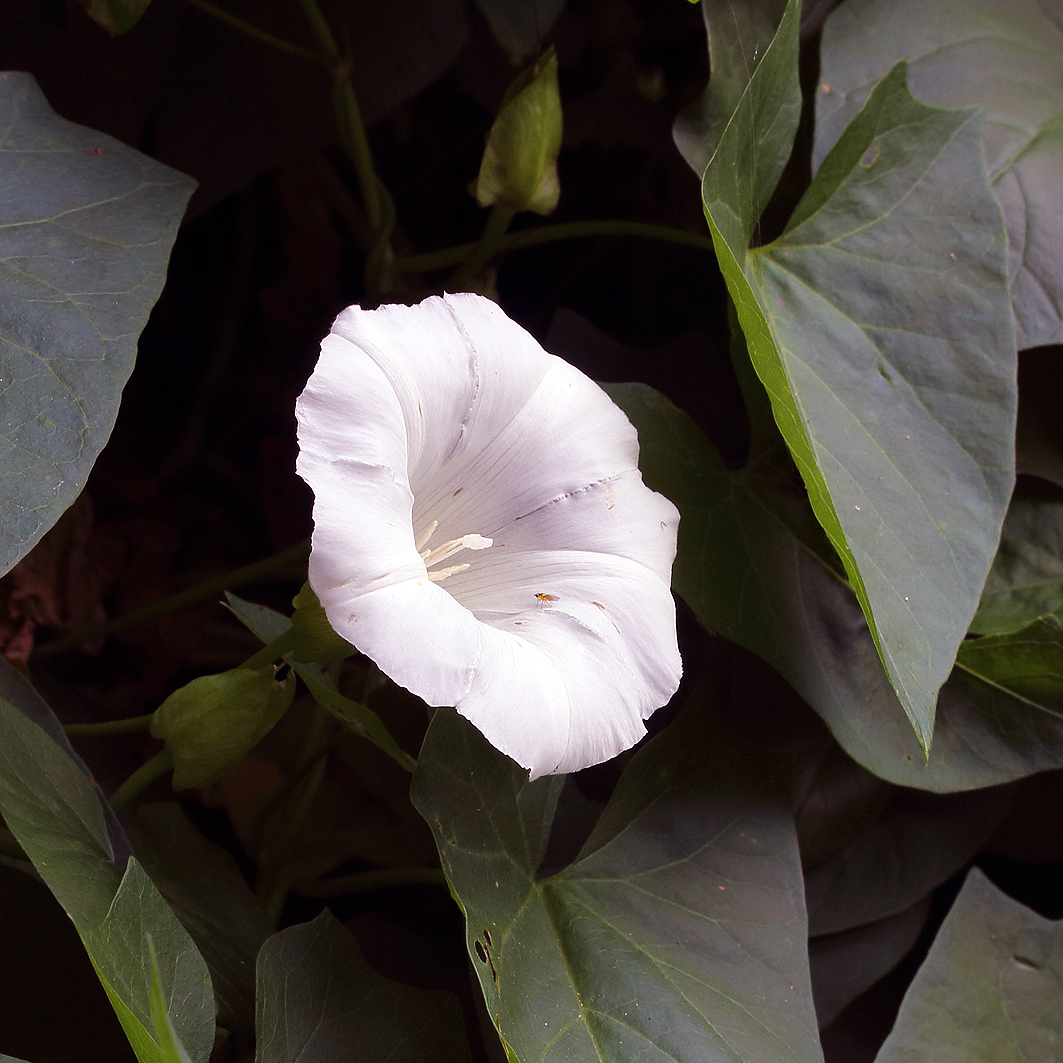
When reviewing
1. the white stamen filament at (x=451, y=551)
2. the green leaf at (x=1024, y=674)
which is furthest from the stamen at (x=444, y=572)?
the green leaf at (x=1024, y=674)

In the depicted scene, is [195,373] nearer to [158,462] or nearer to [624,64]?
[158,462]

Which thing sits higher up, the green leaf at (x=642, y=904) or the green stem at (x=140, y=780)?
the green stem at (x=140, y=780)

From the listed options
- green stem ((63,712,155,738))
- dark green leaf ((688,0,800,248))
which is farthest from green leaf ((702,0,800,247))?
green stem ((63,712,155,738))

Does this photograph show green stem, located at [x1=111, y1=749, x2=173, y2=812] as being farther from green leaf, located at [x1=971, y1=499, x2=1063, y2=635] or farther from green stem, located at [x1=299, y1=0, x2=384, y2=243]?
green leaf, located at [x1=971, y1=499, x2=1063, y2=635]

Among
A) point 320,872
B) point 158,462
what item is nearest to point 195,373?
point 158,462

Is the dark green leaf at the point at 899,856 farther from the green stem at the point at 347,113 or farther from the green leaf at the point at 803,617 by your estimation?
the green stem at the point at 347,113

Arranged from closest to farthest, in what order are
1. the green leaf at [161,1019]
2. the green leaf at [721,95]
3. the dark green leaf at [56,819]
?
the green leaf at [161,1019]
the dark green leaf at [56,819]
the green leaf at [721,95]

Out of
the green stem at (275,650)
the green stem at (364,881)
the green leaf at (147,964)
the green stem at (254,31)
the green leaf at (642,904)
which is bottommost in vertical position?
the green stem at (364,881)
